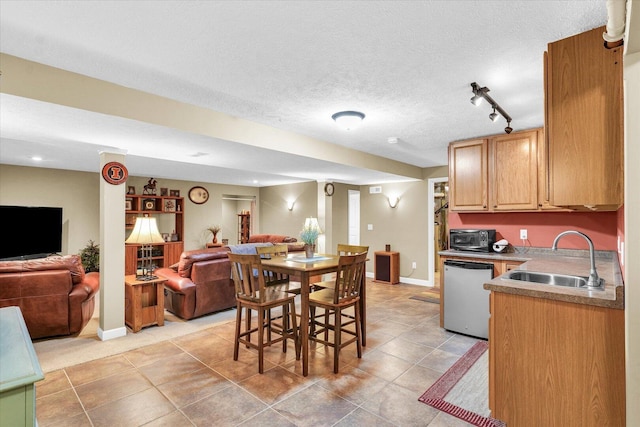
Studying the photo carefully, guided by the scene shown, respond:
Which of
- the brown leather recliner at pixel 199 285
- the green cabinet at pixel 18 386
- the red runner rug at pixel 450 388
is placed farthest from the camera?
the brown leather recliner at pixel 199 285

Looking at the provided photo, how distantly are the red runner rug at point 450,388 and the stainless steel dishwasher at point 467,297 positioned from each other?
0.33 metres

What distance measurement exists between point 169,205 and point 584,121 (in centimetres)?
741

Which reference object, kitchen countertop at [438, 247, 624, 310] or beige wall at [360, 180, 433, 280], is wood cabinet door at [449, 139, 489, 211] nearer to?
kitchen countertop at [438, 247, 624, 310]

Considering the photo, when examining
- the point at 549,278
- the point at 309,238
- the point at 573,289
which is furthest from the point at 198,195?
the point at 573,289

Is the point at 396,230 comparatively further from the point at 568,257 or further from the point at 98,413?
the point at 98,413

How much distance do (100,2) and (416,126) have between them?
9.28ft

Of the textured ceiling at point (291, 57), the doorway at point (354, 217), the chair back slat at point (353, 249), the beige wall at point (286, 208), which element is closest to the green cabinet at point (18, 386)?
the textured ceiling at point (291, 57)

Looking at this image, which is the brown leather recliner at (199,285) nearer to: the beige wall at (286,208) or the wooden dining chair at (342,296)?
the wooden dining chair at (342,296)

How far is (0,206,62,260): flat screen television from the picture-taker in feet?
15.7

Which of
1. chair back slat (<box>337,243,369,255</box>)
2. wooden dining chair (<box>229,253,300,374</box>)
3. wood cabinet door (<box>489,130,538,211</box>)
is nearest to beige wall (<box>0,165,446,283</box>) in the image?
wood cabinet door (<box>489,130,538,211</box>)

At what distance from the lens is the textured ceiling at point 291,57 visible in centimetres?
157

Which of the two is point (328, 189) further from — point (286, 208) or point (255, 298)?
point (255, 298)

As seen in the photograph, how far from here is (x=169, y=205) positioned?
24.0ft

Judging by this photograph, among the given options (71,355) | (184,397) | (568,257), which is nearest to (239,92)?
(184,397)
